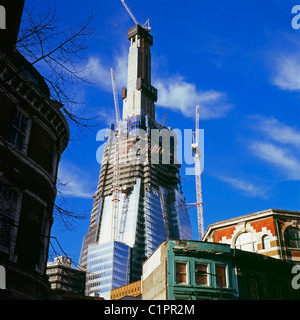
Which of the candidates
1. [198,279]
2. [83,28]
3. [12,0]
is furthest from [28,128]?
[198,279]

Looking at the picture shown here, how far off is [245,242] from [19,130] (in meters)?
25.3

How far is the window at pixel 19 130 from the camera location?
19.4 meters

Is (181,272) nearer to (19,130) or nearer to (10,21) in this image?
(19,130)

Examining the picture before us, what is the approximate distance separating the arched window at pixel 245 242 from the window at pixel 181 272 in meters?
8.36

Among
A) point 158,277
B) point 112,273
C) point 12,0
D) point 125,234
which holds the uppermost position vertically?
point 125,234

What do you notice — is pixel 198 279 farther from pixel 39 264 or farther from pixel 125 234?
pixel 125 234

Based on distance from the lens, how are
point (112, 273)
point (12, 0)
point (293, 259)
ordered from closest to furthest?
point (12, 0) < point (293, 259) < point (112, 273)

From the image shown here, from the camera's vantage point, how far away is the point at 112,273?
171m

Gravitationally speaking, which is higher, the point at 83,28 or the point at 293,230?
the point at 293,230

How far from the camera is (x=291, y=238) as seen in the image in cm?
3681

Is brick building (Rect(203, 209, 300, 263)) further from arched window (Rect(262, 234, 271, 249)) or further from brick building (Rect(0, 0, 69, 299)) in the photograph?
brick building (Rect(0, 0, 69, 299))
